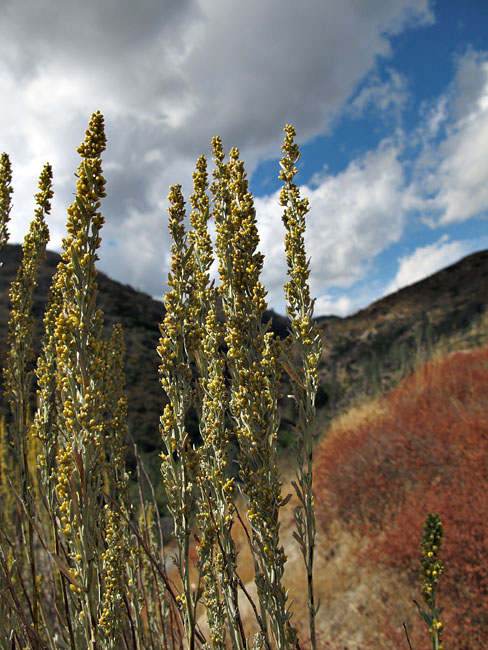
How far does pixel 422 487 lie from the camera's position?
6.11m

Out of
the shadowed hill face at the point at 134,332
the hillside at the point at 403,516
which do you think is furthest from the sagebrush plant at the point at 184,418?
the shadowed hill face at the point at 134,332

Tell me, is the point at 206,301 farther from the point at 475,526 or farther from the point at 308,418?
Answer: the point at 475,526

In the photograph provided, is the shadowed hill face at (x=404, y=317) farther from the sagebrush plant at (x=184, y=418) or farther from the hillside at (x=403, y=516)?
the sagebrush plant at (x=184, y=418)

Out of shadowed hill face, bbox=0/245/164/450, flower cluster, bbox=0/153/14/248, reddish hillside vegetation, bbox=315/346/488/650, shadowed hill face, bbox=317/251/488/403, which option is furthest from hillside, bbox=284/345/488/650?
shadowed hill face, bbox=317/251/488/403

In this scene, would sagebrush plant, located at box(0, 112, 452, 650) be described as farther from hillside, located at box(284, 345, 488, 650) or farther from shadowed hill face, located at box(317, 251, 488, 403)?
shadowed hill face, located at box(317, 251, 488, 403)

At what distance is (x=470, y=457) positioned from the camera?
18.3 ft

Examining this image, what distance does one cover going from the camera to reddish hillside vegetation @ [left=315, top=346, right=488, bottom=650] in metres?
4.42

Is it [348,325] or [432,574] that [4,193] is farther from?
[348,325]

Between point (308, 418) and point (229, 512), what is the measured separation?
1.63 ft

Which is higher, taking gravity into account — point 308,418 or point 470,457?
point 308,418

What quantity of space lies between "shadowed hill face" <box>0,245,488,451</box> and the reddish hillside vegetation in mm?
10158

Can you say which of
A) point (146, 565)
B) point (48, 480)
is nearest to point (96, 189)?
point (48, 480)

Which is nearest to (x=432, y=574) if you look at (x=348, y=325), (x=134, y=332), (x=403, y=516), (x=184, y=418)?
(x=184, y=418)

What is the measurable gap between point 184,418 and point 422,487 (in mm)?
6127
